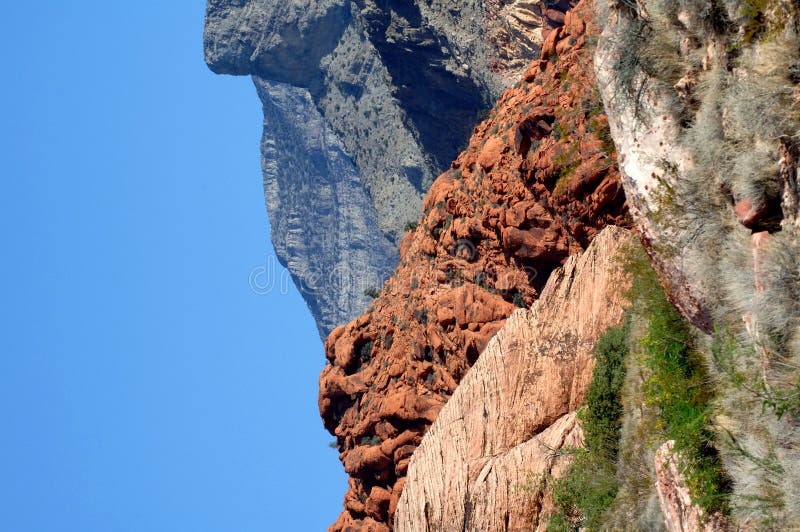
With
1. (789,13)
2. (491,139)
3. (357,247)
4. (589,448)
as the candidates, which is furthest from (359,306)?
(789,13)

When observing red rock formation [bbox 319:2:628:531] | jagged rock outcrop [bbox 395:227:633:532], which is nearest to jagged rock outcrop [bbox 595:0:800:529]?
jagged rock outcrop [bbox 395:227:633:532]

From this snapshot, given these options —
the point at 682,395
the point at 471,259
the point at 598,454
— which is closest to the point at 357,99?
the point at 471,259

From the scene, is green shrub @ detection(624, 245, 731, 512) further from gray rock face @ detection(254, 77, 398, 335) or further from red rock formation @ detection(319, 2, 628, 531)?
gray rock face @ detection(254, 77, 398, 335)

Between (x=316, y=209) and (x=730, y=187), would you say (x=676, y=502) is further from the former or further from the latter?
(x=316, y=209)

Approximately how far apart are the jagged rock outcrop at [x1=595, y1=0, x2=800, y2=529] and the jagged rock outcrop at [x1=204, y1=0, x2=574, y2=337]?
2478 cm

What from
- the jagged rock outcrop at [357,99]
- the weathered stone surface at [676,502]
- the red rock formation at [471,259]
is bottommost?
the weathered stone surface at [676,502]

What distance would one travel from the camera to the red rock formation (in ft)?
58.9

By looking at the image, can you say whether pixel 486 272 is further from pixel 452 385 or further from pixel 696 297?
pixel 696 297

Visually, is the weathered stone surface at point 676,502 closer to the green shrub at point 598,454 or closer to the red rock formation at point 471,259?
the green shrub at point 598,454

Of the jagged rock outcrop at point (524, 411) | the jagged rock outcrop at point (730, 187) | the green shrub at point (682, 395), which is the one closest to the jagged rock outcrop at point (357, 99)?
the jagged rock outcrop at point (524, 411)

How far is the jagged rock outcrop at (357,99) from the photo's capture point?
4369 centimetres

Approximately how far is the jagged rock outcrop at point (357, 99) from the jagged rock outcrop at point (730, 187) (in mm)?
24776

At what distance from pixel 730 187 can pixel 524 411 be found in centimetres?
898

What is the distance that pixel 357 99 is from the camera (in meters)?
71.5
